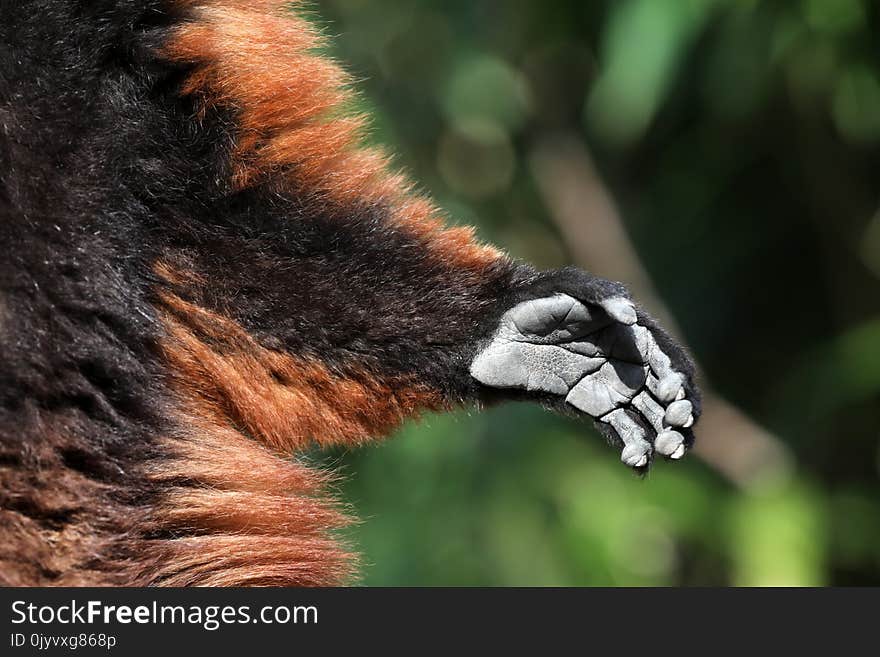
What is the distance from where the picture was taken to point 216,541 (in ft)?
4.16

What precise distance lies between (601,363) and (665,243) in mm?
2089

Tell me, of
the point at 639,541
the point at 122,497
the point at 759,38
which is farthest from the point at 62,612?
the point at 759,38

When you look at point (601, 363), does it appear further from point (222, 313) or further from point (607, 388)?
point (222, 313)

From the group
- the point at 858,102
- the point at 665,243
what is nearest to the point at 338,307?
the point at 858,102

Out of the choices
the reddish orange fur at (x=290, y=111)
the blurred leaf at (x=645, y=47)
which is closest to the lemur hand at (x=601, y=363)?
the reddish orange fur at (x=290, y=111)

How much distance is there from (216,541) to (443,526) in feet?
5.12

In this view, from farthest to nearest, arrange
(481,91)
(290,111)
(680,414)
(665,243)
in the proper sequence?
(665,243), (481,91), (290,111), (680,414)

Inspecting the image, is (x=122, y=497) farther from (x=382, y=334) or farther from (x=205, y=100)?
(x=205, y=100)

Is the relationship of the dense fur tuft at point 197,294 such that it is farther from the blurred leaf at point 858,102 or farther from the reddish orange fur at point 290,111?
the blurred leaf at point 858,102

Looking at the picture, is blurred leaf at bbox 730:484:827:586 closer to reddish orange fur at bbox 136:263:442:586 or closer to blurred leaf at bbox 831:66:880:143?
blurred leaf at bbox 831:66:880:143

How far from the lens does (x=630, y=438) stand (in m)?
1.29

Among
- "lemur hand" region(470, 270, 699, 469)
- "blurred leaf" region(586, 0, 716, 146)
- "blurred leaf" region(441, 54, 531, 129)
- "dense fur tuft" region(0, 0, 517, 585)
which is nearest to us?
"dense fur tuft" region(0, 0, 517, 585)

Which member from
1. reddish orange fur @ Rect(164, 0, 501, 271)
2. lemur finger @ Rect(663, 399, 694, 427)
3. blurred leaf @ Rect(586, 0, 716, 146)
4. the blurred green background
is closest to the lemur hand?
lemur finger @ Rect(663, 399, 694, 427)

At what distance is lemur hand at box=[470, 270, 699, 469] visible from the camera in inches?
50.0
